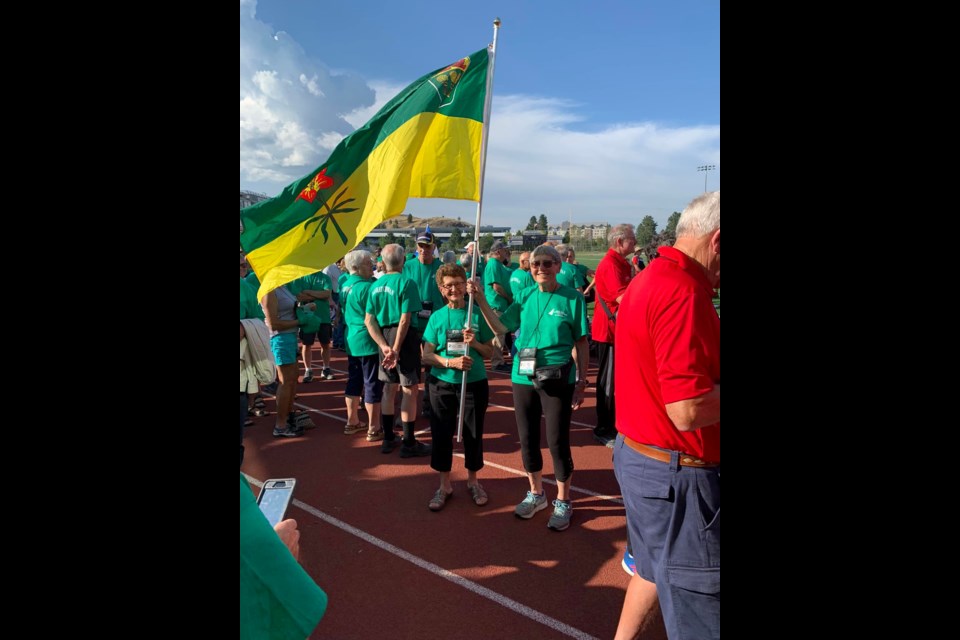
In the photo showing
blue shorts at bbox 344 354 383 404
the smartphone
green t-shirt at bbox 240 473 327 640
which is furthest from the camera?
blue shorts at bbox 344 354 383 404

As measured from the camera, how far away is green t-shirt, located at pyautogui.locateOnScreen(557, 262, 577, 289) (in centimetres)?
757

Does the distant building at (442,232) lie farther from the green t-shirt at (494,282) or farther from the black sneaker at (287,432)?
the black sneaker at (287,432)

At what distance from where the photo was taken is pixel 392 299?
19.1 ft

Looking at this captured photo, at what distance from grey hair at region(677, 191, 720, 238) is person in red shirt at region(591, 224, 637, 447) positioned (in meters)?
3.39

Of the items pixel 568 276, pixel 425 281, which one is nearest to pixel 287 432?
pixel 425 281

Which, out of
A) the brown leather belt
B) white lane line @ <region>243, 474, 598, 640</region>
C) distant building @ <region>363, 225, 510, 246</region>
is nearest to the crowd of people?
the brown leather belt

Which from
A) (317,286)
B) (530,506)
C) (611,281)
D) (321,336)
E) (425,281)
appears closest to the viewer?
(530,506)

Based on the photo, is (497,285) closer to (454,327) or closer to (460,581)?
(454,327)

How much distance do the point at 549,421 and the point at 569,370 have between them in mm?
422

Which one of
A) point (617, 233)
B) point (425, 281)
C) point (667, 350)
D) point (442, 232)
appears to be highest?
point (442, 232)

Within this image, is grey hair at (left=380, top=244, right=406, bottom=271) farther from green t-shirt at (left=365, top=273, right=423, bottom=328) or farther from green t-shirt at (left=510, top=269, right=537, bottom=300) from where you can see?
green t-shirt at (left=510, top=269, right=537, bottom=300)

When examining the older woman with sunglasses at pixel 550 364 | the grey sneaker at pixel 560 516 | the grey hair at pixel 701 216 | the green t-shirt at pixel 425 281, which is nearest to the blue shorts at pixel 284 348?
the green t-shirt at pixel 425 281
